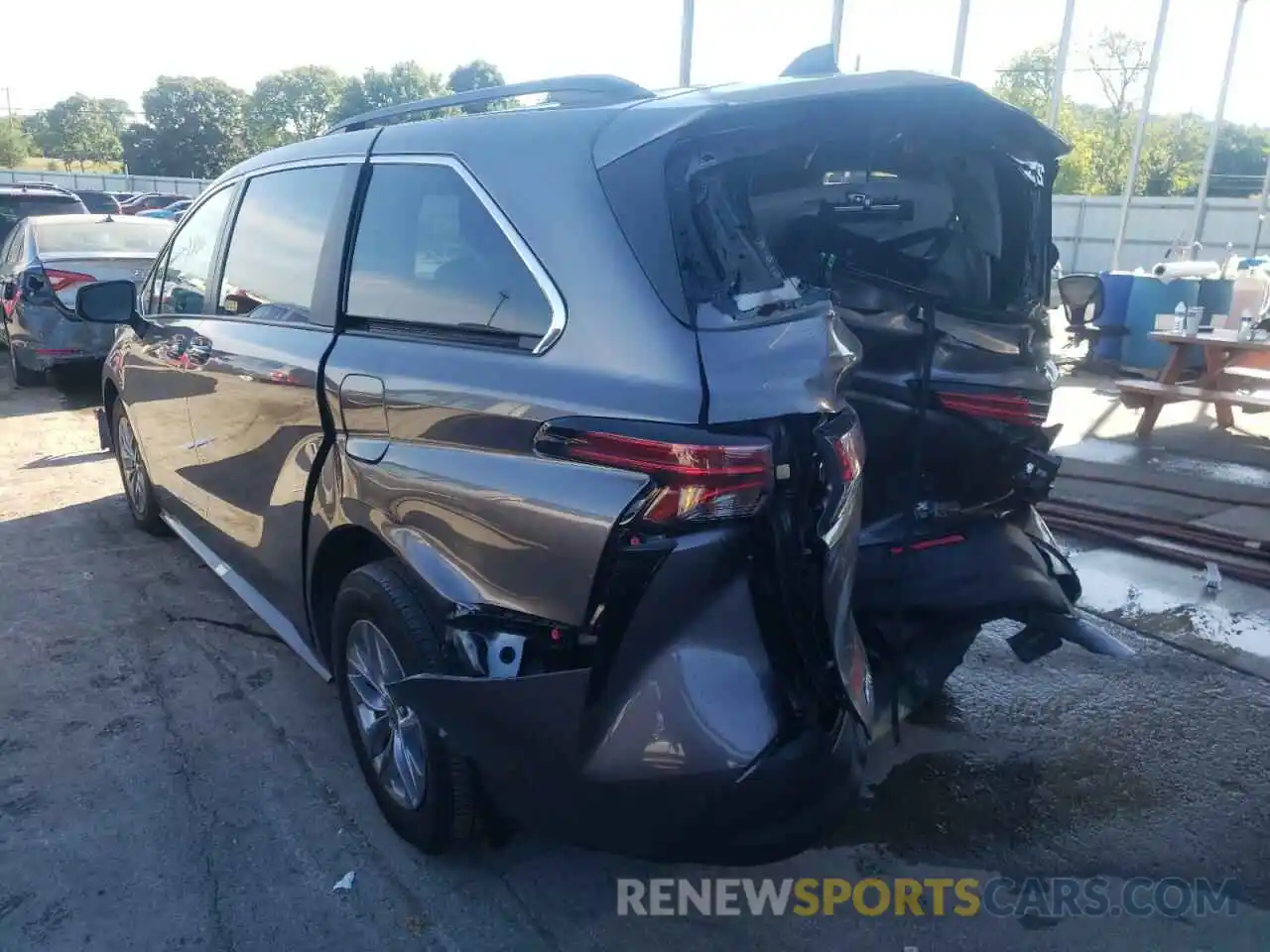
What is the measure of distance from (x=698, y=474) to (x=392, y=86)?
75479mm

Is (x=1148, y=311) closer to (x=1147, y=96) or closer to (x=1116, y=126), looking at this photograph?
(x=1147, y=96)

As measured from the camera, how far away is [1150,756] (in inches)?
136

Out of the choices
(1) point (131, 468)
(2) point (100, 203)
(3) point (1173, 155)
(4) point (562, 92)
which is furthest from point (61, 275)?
(3) point (1173, 155)

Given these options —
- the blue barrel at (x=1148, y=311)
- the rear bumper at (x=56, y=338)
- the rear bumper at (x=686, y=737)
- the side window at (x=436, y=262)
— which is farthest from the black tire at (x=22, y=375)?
the blue barrel at (x=1148, y=311)

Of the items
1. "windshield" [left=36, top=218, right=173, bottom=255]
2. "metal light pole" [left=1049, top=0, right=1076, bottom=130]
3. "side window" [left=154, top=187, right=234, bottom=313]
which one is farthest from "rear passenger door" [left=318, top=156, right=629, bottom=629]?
"metal light pole" [left=1049, top=0, right=1076, bottom=130]

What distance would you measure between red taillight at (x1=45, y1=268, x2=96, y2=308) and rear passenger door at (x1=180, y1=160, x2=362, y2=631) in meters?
5.65

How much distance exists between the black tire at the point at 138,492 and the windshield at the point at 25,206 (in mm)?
8631

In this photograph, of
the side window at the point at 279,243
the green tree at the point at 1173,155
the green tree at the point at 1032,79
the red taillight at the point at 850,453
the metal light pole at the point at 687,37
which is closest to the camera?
the red taillight at the point at 850,453

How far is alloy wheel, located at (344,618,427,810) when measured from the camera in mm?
2752

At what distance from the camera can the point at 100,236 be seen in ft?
30.7

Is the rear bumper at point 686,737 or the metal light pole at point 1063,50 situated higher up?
the metal light pole at point 1063,50

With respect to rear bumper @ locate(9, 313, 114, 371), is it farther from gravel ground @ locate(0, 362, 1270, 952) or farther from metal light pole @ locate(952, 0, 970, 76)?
metal light pole @ locate(952, 0, 970, 76)

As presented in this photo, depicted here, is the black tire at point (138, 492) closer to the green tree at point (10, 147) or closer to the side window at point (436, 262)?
the side window at point (436, 262)

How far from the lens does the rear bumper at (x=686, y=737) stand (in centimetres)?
209
